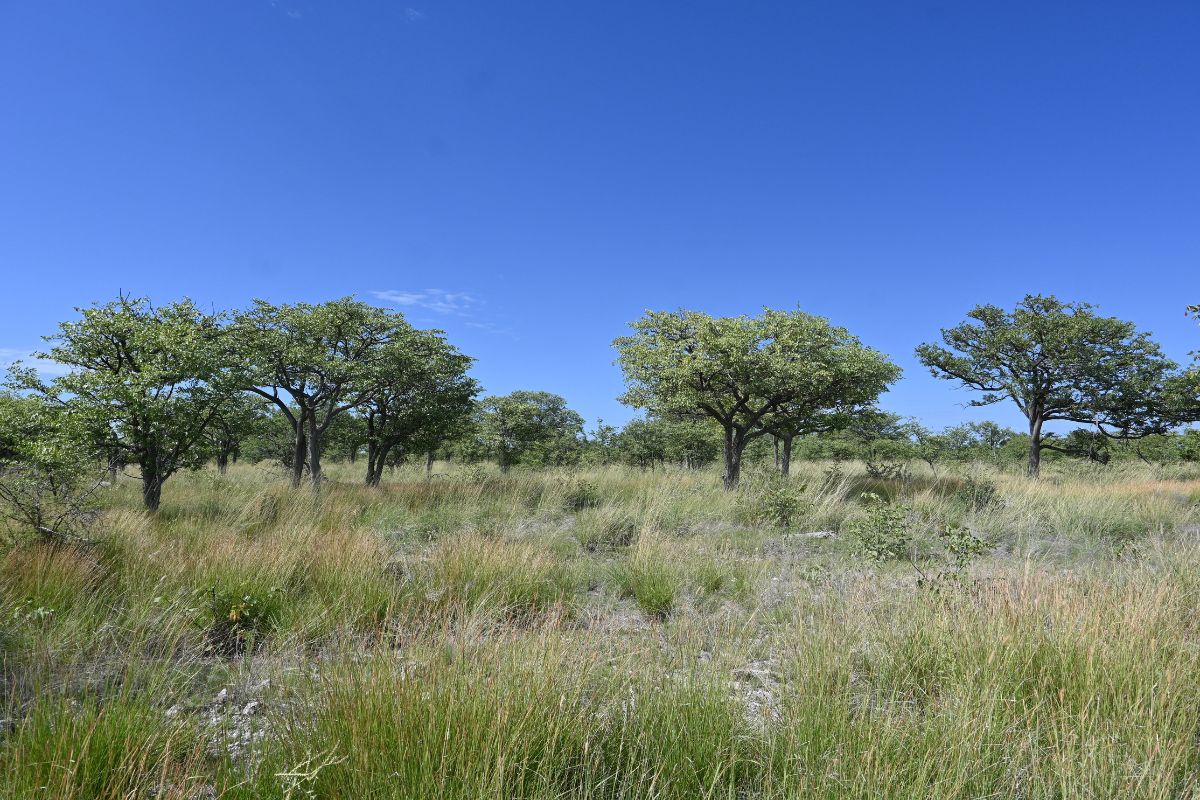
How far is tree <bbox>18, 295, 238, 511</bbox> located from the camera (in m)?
8.28

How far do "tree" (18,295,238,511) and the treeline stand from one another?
0.02 meters

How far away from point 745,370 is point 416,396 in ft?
28.9

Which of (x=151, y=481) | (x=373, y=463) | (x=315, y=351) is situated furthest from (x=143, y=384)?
(x=373, y=463)

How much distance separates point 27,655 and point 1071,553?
10.7 m

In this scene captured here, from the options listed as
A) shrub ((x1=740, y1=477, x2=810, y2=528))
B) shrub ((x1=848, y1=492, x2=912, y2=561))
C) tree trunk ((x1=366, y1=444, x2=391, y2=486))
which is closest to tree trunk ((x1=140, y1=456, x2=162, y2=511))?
tree trunk ((x1=366, y1=444, x2=391, y2=486))

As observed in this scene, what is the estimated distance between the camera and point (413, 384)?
14766mm

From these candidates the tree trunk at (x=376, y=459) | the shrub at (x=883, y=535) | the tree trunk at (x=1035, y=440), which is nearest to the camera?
the shrub at (x=883, y=535)

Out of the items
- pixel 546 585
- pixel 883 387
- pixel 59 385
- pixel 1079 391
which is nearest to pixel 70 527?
pixel 59 385

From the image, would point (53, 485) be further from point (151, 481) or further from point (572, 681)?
point (572, 681)

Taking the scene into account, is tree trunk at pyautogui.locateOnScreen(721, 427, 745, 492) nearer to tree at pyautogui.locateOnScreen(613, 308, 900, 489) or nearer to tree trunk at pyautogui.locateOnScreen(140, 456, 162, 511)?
tree at pyautogui.locateOnScreen(613, 308, 900, 489)

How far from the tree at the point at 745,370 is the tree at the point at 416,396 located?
4803 mm

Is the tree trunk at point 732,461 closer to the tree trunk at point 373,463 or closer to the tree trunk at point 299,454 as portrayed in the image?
the tree trunk at point 373,463

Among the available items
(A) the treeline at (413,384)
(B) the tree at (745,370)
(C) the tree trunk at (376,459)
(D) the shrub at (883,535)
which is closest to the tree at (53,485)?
(A) the treeline at (413,384)

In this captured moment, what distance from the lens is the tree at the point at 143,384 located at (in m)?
8.28
